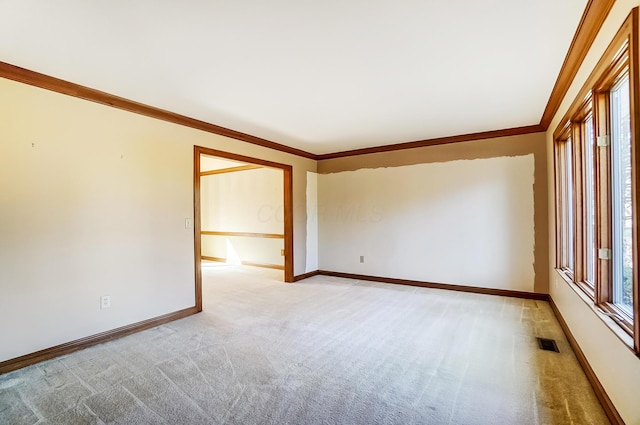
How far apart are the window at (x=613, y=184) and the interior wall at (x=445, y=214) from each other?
172 centimetres

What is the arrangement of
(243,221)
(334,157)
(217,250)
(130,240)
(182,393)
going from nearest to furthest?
(182,393) < (130,240) < (334,157) < (243,221) < (217,250)

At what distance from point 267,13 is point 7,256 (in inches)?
105

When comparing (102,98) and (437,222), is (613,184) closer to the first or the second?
(437,222)

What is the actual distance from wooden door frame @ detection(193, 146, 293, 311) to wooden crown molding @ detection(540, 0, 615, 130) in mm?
3691

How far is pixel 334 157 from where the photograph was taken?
5.96 meters

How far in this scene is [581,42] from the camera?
2051 millimetres

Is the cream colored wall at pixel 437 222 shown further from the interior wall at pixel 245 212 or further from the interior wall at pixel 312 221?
the interior wall at pixel 245 212

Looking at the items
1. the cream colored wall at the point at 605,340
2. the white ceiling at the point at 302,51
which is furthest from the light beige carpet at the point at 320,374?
the white ceiling at the point at 302,51

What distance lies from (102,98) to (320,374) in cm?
315

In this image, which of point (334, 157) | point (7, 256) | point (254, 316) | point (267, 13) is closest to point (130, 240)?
point (7, 256)

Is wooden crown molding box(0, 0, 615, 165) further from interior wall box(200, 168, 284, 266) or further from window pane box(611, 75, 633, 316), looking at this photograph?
interior wall box(200, 168, 284, 266)

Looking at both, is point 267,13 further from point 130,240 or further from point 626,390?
point 626,390

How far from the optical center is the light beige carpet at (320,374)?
5.96ft

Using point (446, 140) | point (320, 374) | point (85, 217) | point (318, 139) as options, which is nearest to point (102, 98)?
point (85, 217)
